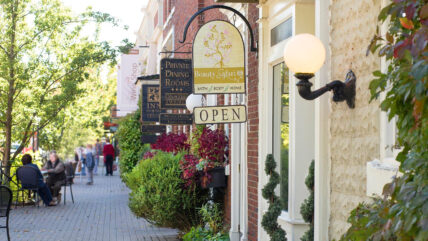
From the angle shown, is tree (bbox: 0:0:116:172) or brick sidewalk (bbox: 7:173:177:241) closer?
brick sidewalk (bbox: 7:173:177:241)

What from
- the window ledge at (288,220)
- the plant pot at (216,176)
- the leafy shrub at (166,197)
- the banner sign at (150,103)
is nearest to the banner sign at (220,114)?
the window ledge at (288,220)

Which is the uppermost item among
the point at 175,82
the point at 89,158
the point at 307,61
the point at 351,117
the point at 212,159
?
the point at 175,82

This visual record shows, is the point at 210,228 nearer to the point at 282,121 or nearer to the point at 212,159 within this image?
the point at 212,159

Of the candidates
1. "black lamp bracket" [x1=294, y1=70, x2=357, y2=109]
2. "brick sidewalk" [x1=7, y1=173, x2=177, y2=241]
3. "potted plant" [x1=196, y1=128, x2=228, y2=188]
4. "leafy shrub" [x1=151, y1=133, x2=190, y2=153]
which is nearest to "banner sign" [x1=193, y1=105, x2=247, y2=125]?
"potted plant" [x1=196, y1=128, x2=228, y2=188]

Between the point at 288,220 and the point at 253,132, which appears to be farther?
the point at 253,132

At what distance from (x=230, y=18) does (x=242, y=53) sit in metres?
1.87

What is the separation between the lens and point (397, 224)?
2.57 metres

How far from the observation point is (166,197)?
10391 mm

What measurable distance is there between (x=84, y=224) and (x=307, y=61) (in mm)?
9412

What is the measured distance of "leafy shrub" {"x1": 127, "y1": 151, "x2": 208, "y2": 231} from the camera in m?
10.4

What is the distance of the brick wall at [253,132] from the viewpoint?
827 cm

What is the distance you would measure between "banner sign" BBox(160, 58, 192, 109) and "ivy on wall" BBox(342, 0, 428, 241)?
9.65m

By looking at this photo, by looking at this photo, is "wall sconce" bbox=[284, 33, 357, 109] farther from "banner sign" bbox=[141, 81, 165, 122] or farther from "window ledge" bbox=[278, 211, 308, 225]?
"banner sign" bbox=[141, 81, 165, 122]

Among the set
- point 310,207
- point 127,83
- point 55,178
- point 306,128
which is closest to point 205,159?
point 306,128
